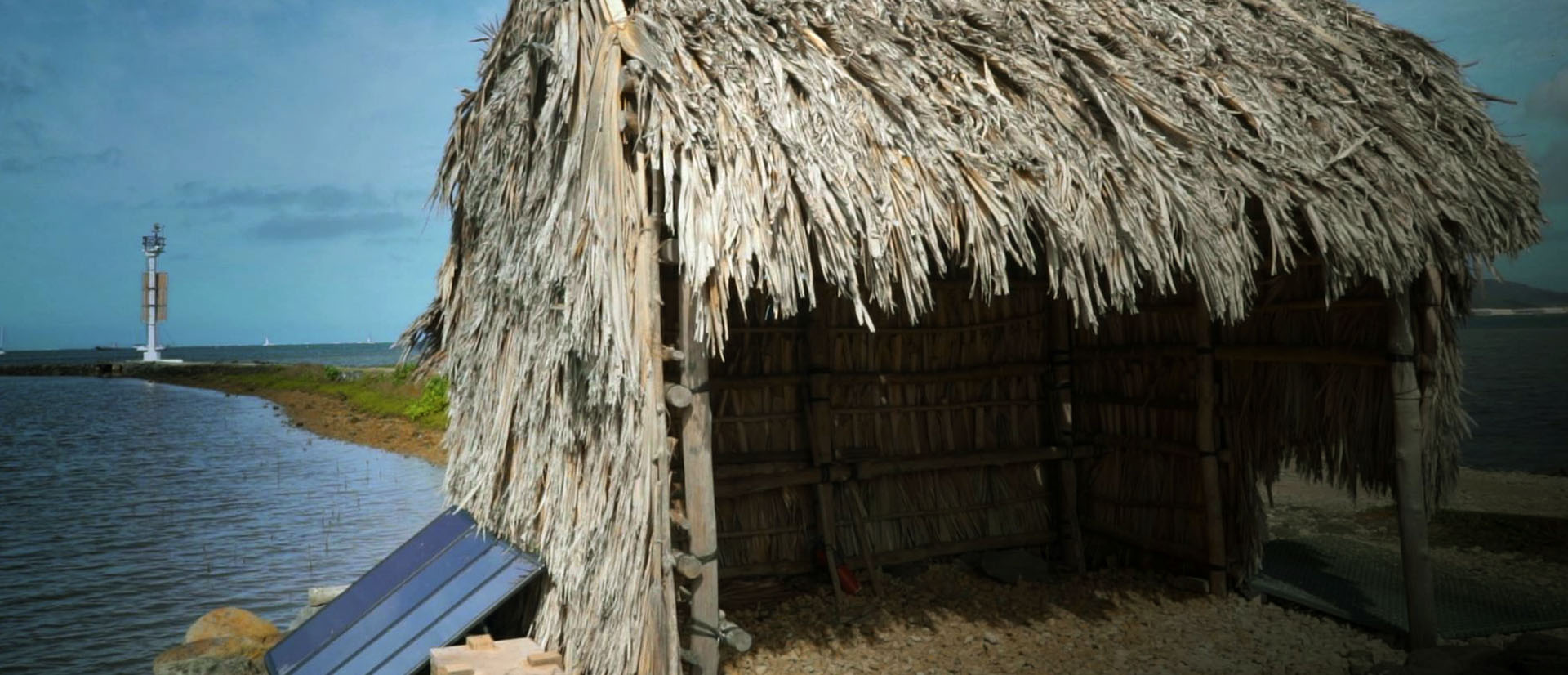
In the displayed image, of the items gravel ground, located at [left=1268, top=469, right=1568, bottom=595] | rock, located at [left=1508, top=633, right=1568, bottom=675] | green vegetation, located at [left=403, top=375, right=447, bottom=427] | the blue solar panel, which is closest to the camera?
rock, located at [left=1508, top=633, right=1568, bottom=675]

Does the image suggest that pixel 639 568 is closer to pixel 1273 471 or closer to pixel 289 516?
pixel 1273 471

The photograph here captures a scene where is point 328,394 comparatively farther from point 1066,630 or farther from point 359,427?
point 1066,630

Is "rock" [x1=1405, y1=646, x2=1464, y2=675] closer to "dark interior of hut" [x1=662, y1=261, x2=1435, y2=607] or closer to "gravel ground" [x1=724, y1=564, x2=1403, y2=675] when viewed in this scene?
"gravel ground" [x1=724, y1=564, x2=1403, y2=675]

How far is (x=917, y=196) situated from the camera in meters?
3.32

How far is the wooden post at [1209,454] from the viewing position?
202 inches

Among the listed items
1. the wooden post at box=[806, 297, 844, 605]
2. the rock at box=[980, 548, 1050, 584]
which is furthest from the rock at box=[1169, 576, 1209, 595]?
the wooden post at box=[806, 297, 844, 605]

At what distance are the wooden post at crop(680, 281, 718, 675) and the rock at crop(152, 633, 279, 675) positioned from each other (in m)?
3.06

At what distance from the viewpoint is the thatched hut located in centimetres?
→ 316

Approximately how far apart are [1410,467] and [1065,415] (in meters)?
1.87

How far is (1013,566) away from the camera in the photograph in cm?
552

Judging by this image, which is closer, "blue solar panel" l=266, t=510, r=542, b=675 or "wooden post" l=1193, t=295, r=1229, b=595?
"blue solar panel" l=266, t=510, r=542, b=675

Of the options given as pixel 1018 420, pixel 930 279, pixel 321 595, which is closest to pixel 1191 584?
pixel 1018 420

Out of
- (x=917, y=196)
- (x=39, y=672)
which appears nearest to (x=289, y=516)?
(x=39, y=672)

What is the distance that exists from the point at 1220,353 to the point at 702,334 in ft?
A: 11.5
